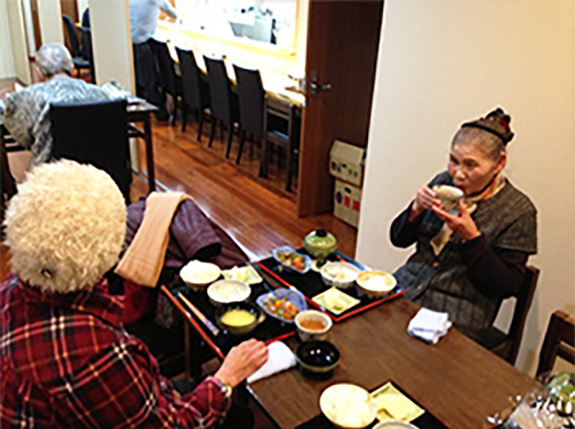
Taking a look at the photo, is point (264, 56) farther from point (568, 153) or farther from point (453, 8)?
point (568, 153)

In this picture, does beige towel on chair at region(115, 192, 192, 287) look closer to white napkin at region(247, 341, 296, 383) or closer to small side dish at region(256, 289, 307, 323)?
small side dish at region(256, 289, 307, 323)

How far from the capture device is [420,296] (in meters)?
1.89

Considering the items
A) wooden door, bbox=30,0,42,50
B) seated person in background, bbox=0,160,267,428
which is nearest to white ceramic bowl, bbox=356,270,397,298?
seated person in background, bbox=0,160,267,428

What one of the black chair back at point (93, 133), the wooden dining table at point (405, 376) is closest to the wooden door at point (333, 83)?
the black chair back at point (93, 133)

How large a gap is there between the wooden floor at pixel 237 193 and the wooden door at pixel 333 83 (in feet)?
0.77

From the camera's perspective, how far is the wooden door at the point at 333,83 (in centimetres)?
339

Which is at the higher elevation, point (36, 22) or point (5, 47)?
point (36, 22)

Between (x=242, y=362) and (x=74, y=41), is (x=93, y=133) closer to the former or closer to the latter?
(x=242, y=362)

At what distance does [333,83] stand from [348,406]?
2696mm

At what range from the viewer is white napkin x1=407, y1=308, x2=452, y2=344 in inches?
Answer: 58.6

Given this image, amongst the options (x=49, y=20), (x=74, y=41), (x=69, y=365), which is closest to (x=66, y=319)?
(x=69, y=365)

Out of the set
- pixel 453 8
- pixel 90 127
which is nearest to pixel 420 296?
pixel 453 8

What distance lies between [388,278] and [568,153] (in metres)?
0.85

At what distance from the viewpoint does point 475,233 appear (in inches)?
65.2
